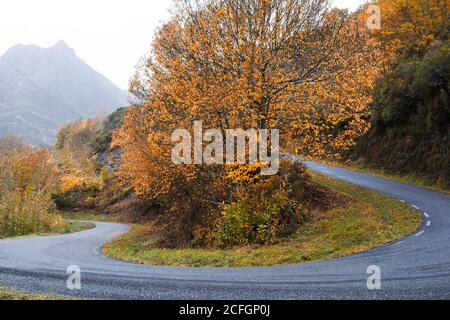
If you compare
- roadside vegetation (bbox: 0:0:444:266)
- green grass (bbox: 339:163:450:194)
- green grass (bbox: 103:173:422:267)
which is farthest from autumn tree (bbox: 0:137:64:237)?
green grass (bbox: 339:163:450:194)

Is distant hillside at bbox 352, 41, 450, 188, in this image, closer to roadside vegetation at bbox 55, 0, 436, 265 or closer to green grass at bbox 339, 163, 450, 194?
green grass at bbox 339, 163, 450, 194

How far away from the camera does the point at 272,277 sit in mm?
10422

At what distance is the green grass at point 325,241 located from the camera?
44.9 ft

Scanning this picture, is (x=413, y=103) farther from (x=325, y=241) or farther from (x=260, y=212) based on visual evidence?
(x=325, y=241)

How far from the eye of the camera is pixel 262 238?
16641mm

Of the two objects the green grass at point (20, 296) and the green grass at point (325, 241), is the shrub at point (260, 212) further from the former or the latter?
the green grass at point (20, 296)

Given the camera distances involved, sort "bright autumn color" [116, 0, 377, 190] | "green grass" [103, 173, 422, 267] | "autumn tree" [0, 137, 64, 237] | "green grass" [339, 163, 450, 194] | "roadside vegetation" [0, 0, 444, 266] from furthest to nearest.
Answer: "autumn tree" [0, 137, 64, 237] → "green grass" [339, 163, 450, 194] → "bright autumn color" [116, 0, 377, 190] → "roadside vegetation" [0, 0, 444, 266] → "green grass" [103, 173, 422, 267]

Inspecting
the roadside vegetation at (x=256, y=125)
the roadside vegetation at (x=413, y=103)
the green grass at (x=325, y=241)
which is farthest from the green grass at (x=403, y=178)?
the green grass at (x=325, y=241)

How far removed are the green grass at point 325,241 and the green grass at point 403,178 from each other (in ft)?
18.2

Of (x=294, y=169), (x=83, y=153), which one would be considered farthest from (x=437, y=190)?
(x=83, y=153)

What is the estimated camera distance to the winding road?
8.53 meters

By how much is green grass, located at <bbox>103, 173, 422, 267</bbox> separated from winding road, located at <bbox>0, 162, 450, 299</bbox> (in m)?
0.91

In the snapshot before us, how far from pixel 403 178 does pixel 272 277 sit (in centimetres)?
2044

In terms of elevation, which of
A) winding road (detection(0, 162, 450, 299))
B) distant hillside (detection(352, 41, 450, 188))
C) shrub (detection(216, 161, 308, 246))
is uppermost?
distant hillside (detection(352, 41, 450, 188))
